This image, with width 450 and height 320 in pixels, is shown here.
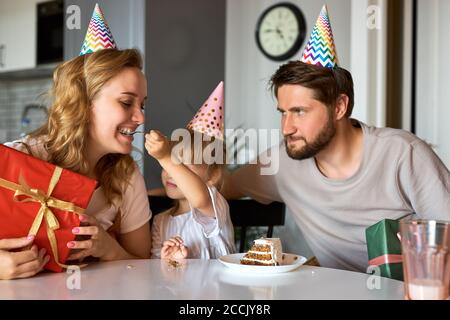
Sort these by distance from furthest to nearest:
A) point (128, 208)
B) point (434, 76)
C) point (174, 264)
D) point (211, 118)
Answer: point (434, 76), point (211, 118), point (128, 208), point (174, 264)

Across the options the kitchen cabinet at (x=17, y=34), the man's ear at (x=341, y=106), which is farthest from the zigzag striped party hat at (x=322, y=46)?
the kitchen cabinet at (x=17, y=34)

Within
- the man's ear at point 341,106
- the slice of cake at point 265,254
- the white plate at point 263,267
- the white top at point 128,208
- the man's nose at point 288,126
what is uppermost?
the man's ear at point 341,106

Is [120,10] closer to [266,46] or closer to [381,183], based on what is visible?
[266,46]

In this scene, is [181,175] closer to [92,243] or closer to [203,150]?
[92,243]

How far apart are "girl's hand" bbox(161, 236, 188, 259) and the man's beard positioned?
19.8 inches

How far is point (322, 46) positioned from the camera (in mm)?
1724

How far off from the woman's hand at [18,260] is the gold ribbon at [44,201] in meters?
0.03

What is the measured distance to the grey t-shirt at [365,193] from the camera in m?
1.56

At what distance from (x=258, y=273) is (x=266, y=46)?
226 centimetres

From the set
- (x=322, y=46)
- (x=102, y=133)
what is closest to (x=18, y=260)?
(x=102, y=133)

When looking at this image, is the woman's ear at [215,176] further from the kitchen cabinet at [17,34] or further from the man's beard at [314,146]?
the kitchen cabinet at [17,34]

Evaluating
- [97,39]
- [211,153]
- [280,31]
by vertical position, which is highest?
[280,31]

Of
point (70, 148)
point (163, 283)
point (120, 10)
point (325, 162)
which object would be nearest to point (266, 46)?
point (120, 10)

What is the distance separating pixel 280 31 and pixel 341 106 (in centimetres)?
146
